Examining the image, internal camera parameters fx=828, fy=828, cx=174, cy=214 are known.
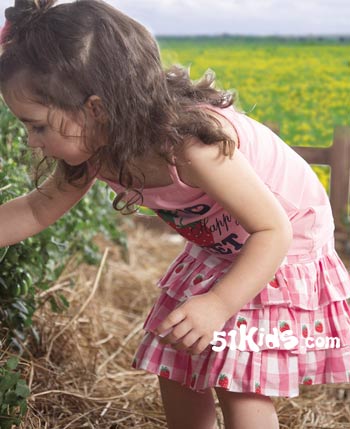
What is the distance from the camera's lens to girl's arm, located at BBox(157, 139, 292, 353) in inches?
52.6

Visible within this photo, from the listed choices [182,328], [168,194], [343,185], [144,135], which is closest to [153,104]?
[144,135]

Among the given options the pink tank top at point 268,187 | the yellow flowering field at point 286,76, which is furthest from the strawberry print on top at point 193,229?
the yellow flowering field at point 286,76

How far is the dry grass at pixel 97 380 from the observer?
6.33ft

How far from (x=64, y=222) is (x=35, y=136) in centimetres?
85

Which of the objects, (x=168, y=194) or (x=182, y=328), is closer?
(x=182, y=328)

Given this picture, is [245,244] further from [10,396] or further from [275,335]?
[10,396]

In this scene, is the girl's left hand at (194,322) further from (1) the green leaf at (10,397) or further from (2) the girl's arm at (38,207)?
(2) the girl's arm at (38,207)

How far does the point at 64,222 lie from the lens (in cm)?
223

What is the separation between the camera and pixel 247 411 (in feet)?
4.98

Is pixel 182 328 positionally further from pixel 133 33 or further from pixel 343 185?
pixel 343 185

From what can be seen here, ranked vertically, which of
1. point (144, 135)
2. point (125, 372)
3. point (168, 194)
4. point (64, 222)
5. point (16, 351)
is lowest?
point (125, 372)

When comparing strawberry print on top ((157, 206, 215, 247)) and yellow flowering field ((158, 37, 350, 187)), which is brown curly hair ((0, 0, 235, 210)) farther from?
yellow flowering field ((158, 37, 350, 187))

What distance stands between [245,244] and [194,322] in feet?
0.53

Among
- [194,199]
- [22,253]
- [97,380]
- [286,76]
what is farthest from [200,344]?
[286,76]
